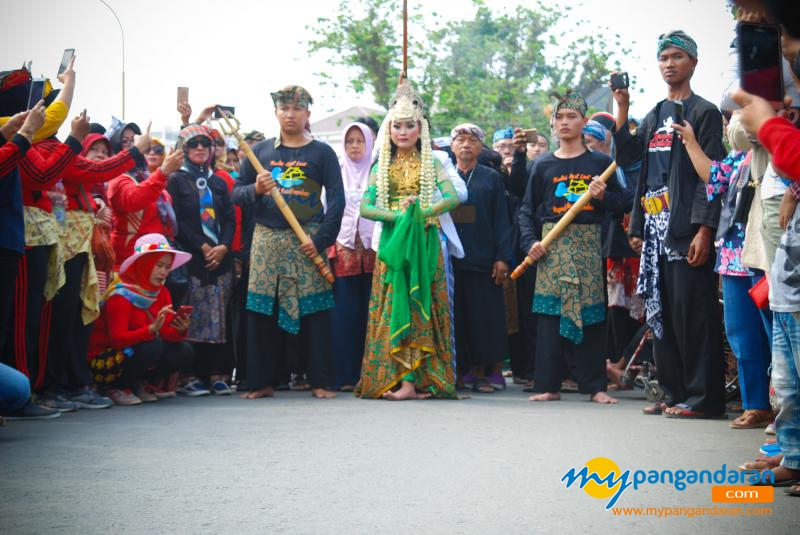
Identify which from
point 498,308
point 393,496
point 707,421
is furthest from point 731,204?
point 498,308

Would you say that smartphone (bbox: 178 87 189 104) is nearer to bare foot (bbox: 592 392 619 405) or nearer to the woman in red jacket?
the woman in red jacket

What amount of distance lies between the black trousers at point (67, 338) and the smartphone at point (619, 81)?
407 cm

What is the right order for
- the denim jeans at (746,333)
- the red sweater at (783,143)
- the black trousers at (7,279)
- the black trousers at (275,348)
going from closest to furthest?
the red sweater at (783,143) → the denim jeans at (746,333) → the black trousers at (7,279) → the black trousers at (275,348)

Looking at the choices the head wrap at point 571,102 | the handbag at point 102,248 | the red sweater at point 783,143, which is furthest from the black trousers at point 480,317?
the red sweater at point 783,143

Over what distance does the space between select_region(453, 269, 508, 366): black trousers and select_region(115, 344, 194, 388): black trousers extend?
245 cm

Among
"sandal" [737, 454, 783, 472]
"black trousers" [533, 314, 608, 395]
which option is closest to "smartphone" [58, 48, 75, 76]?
"black trousers" [533, 314, 608, 395]

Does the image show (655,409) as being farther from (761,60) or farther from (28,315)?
(28,315)

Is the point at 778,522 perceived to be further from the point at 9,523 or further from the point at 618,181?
the point at 618,181

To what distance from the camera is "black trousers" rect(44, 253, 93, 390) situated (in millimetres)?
7461

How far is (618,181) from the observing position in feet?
27.5

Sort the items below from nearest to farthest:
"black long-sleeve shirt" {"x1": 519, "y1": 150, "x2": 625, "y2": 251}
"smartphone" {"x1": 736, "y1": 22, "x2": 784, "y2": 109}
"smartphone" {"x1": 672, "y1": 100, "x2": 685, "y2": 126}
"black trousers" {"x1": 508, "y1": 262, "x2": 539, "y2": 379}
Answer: "smartphone" {"x1": 736, "y1": 22, "x2": 784, "y2": 109} < "smartphone" {"x1": 672, "y1": 100, "x2": 685, "y2": 126} < "black long-sleeve shirt" {"x1": 519, "y1": 150, "x2": 625, "y2": 251} < "black trousers" {"x1": 508, "y1": 262, "x2": 539, "y2": 379}

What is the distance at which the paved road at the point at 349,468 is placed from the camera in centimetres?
417

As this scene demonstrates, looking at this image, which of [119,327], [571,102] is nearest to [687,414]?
[571,102]

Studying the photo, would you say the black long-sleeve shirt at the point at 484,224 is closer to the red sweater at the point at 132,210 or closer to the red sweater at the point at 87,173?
the red sweater at the point at 132,210
